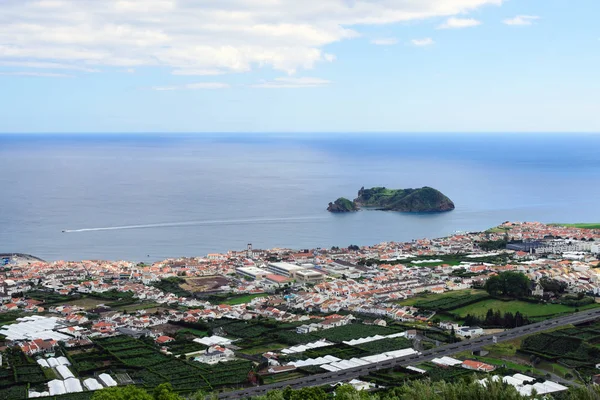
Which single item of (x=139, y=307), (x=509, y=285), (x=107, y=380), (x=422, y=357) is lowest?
(x=139, y=307)

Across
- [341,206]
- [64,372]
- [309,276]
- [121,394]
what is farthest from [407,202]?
[121,394]

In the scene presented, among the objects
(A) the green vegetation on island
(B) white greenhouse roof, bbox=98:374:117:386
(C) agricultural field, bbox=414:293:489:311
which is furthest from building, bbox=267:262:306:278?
(A) the green vegetation on island

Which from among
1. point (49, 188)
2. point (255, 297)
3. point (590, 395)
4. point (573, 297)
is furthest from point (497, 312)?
point (49, 188)

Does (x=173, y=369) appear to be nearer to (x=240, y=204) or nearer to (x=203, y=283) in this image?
(x=203, y=283)

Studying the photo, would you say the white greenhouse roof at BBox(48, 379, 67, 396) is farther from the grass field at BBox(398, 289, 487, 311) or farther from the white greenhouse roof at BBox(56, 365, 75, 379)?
the grass field at BBox(398, 289, 487, 311)

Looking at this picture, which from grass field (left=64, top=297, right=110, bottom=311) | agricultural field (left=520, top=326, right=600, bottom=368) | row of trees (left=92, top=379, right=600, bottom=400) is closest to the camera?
row of trees (left=92, top=379, right=600, bottom=400)

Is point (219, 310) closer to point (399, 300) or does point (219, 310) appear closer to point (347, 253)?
point (399, 300)

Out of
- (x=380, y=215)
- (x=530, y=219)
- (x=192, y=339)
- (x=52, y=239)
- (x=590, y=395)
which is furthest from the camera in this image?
(x=380, y=215)
